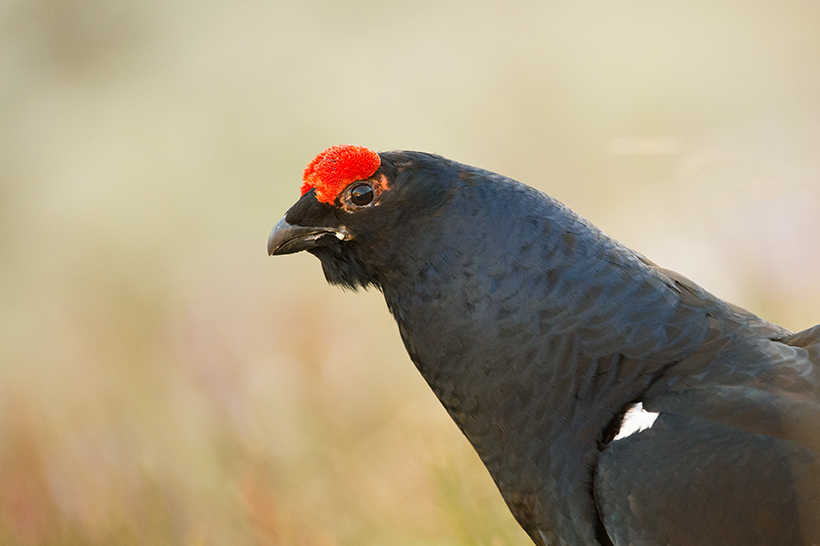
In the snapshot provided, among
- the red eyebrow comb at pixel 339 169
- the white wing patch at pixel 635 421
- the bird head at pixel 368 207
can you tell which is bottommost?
the white wing patch at pixel 635 421

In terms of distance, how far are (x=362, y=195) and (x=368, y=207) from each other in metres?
0.04

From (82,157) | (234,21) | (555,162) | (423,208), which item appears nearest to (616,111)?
(555,162)

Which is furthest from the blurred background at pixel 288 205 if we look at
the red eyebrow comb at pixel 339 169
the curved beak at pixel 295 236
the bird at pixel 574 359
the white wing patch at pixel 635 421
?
the curved beak at pixel 295 236

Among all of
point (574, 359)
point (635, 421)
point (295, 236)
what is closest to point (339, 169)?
point (295, 236)

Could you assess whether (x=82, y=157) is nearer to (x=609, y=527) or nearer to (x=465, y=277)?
(x=465, y=277)

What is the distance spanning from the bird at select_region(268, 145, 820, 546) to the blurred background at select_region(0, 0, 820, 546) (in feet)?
1.60

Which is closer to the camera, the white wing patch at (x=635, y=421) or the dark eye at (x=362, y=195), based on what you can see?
the white wing patch at (x=635, y=421)

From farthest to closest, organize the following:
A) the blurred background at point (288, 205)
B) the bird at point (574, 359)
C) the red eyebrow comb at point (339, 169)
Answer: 1. the blurred background at point (288, 205)
2. the red eyebrow comb at point (339, 169)
3. the bird at point (574, 359)

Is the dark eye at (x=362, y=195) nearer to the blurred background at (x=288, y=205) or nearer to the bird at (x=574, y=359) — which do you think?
the bird at (x=574, y=359)

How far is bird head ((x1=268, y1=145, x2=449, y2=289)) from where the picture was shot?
2000mm

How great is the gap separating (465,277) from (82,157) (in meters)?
7.42

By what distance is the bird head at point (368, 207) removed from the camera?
2.00m

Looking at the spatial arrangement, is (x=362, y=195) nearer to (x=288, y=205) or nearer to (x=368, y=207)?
(x=368, y=207)

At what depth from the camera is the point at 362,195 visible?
2.02m
